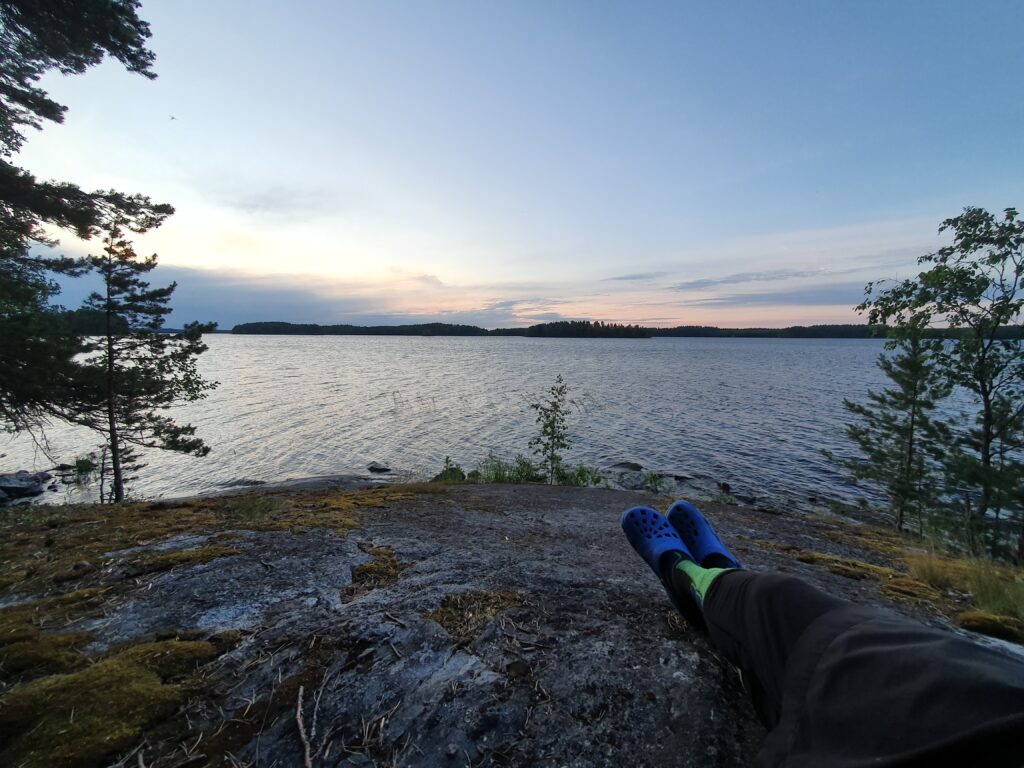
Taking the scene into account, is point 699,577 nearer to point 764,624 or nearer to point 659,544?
point 659,544

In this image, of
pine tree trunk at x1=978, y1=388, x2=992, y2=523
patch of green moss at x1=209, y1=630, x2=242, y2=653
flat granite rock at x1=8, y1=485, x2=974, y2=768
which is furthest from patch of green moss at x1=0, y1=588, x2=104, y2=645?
pine tree trunk at x1=978, y1=388, x2=992, y2=523

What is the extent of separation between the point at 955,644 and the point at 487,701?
168 centimetres

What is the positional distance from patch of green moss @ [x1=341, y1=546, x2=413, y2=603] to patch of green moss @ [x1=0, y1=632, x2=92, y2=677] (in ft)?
4.35

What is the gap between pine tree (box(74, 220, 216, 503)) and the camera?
10.9 meters

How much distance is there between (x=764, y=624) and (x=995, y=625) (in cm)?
278

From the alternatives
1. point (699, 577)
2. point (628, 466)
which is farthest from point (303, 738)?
point (628, 466)

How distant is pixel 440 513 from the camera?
6281 millimetres

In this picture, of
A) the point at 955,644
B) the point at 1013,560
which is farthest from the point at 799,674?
the point at 1013,560

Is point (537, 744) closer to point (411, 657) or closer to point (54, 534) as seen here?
point (411, 657)

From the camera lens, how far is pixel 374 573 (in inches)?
138

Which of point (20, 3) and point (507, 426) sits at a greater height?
point (20, 3)

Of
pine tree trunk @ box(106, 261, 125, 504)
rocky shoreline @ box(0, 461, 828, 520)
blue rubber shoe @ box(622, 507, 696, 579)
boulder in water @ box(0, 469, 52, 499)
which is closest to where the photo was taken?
blue rubber shoe @ box(622, 507, 696, 579)

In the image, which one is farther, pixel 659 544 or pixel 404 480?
pixel 404 480

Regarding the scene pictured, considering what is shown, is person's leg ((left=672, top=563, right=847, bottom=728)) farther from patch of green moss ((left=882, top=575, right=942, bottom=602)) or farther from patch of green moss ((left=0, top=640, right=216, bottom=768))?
patch of green moss ((left=882, top=575, right=942, bottom=602))
